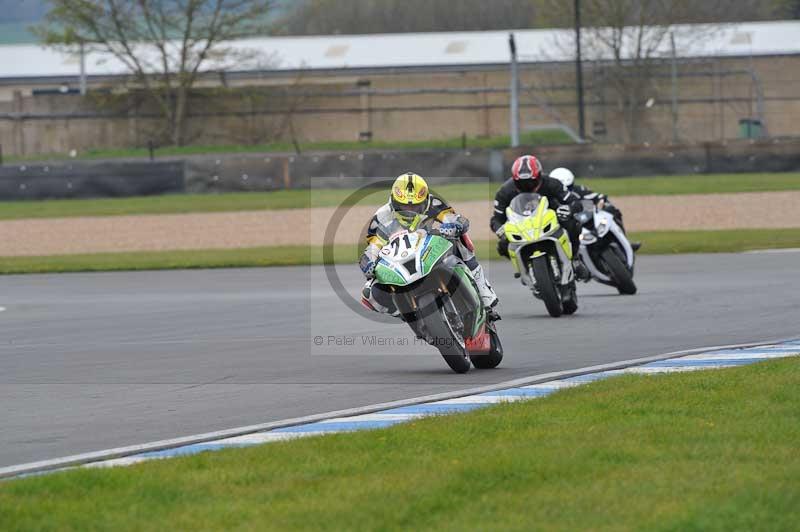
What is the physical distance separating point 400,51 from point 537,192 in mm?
54459

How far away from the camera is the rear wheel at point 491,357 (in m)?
10.9

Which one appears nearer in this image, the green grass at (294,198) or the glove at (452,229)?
the glove at (452,229)

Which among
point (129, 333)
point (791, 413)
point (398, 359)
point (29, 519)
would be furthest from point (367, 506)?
point (129, 333)

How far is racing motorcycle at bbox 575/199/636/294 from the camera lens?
54.0 ft

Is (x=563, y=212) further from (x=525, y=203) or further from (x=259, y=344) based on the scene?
(x=259, y=344)

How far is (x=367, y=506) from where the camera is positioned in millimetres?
5957

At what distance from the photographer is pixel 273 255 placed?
25312mm

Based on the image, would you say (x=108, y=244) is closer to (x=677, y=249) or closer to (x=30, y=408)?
(x=677, y=249)

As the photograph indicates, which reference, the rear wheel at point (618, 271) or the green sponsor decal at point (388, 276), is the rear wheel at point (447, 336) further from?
the rear wheel at point (618, 271)

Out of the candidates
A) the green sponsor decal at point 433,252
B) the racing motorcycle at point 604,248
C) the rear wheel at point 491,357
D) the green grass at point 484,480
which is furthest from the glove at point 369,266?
the racing motorcycle at point 604,248

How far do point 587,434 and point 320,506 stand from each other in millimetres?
1922

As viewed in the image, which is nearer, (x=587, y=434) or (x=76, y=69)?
(x=587, y=434)

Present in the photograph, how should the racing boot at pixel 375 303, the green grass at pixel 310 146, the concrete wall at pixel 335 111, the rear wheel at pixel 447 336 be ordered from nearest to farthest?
the rear wheel at pixel 447 336 → the racing boot at pixel 375 303 → the green grass at pixel 310 146 → the concrete wall at pixel 335 111

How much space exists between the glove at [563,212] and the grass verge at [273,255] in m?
8.17
